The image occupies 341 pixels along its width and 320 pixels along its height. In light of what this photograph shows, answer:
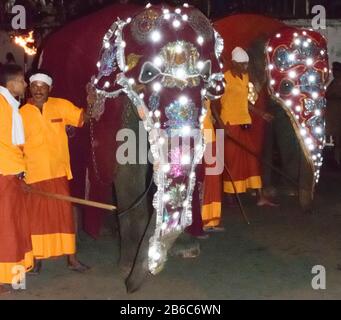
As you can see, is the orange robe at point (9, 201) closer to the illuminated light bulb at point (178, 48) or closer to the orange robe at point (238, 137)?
the illuminated light bulb at point (178, 48)

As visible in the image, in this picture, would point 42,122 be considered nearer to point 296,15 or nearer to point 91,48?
point 91,48

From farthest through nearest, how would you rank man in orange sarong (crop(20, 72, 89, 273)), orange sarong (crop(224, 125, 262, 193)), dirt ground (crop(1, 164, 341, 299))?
orange sarong (crop(224, 125, 262, 193))
man in orange sarong (crop(20, 72, 89, 273))
dirt ground (crop(1, 164, 341, 299))

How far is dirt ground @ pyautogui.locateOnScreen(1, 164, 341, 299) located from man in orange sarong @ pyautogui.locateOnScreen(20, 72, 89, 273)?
28 centimetres

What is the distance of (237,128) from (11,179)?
281 cm

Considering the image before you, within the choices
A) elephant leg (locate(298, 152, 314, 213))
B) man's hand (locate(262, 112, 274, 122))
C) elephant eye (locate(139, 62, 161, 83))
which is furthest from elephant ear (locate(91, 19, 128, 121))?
man's hand (locate(262, 112, 274, 122))

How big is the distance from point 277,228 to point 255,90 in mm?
1373

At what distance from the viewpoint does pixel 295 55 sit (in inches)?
239

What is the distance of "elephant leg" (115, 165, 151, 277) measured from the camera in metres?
4.93

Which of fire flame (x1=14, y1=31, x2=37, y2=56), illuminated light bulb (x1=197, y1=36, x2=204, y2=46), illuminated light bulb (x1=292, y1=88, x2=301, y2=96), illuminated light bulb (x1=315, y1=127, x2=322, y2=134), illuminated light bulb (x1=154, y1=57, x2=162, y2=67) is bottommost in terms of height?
illuminated light bulb (x1=315, y1=127, x2=322, y2=134)

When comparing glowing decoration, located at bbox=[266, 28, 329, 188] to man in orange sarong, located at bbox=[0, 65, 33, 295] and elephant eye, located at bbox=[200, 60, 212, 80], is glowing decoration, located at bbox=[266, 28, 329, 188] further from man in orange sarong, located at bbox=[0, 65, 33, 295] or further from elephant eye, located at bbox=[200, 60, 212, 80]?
man in orange sarong, located at bbox=[0, 65, 33, 295]

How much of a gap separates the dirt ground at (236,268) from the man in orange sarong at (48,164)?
0.93ft

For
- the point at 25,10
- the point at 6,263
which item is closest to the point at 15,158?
the point at 6,263

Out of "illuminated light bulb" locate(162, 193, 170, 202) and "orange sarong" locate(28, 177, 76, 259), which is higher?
"illuminated light bulb" locate(162, 193, 170, 202)

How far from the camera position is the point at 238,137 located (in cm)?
696
